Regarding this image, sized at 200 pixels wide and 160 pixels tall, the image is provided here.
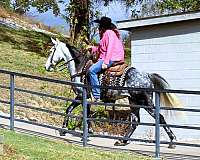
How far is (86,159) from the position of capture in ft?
32.0

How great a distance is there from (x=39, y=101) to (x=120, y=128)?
4.77m

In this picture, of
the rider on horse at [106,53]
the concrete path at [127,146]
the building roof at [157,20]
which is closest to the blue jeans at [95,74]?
the rider on horse at [106,53]

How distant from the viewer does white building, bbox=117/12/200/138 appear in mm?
14016

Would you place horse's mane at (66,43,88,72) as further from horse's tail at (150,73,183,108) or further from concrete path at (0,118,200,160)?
horse's tail at (150,73,183,108)

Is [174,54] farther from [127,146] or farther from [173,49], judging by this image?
[127,146]

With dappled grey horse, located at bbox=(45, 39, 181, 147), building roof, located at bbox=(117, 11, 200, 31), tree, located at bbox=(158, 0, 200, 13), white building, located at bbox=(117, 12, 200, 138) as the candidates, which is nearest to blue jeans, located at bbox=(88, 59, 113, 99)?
dappled grey horse, located at bbox=(45, 39, 181, 147)

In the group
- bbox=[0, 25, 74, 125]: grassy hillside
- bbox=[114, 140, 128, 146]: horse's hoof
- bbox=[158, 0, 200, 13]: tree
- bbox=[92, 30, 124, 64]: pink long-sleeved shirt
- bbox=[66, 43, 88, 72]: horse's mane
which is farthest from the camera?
bbox=[158, 0, 200, 13]: tree

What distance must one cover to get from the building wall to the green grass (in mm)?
3660

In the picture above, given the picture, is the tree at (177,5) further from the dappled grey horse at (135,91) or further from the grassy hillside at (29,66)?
the dappled grey horse at (135,91)

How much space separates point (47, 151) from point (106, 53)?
9.83 ft

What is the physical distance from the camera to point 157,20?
1414cm

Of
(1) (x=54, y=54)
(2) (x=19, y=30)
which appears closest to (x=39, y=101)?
(1) (x=54, y=54)

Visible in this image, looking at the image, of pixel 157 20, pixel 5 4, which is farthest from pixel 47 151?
pixel 5 4

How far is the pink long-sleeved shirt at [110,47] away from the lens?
12195 millimetres
